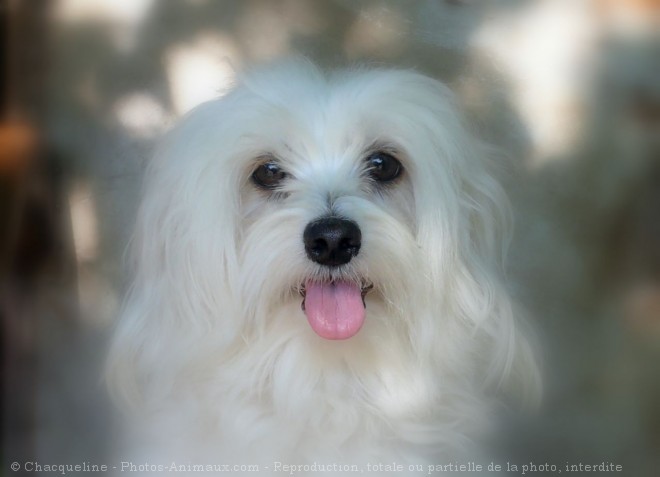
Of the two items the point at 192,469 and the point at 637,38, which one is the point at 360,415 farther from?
the point at 637,38

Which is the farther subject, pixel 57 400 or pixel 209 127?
pixel 57 400

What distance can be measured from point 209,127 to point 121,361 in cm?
47

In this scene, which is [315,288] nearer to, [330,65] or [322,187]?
[322,187]

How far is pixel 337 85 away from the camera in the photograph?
1.23 metres


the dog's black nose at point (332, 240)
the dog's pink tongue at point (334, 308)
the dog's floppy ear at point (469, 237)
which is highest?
the dog's floppy ear at point (469, 237)

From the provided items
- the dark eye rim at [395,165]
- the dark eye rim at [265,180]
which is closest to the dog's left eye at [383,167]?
the dark eye rim at [395,165]

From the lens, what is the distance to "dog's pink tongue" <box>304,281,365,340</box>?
1.16 metres

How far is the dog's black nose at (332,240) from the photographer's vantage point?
1094 mm

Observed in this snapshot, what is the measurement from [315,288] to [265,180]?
217 millimetres

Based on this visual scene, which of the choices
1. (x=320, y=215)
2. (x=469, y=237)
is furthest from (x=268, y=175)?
(x=469, y=237)

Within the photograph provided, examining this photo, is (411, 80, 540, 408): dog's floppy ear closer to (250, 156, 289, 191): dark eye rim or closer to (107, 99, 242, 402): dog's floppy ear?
(250, 156, 289, 191): dark eye rim

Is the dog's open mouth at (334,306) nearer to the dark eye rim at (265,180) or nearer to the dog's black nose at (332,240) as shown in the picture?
the dog's black nose at (332,240)

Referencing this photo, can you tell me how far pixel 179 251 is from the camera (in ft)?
4.19

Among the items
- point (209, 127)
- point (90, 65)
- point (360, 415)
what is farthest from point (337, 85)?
point (360, 415)
